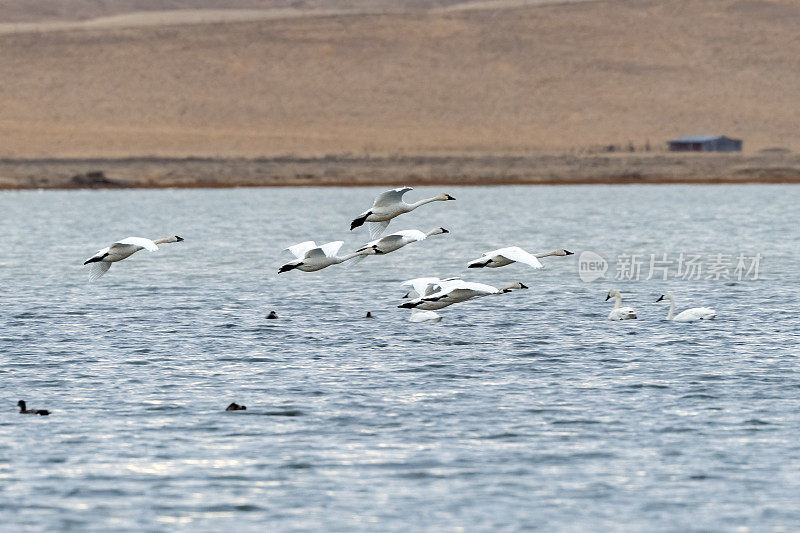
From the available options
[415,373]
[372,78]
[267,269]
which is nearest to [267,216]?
[267,269]

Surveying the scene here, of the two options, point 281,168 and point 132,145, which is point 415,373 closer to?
point 281,168

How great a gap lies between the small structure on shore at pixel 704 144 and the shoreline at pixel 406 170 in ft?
8.31

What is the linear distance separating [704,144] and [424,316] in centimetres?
14284

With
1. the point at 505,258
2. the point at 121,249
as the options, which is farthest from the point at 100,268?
the point at 505,258

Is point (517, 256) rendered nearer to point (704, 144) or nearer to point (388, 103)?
point (704, 144)

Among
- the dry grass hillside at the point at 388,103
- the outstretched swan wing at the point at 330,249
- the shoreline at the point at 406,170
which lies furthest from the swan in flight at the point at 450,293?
the dry grass hillside at the point at 388,103

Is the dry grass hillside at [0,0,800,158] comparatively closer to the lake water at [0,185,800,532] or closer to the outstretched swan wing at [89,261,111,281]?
the lake water at [0,185,800,532]

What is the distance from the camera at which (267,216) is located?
98875 mm

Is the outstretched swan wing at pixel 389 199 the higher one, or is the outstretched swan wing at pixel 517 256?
the outstretched swan wing at pixel 389 199

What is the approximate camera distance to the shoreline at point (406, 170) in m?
155

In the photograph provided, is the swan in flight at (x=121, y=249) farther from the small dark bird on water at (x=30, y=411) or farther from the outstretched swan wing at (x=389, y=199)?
the small dark bird on water at (x=30, y=411)

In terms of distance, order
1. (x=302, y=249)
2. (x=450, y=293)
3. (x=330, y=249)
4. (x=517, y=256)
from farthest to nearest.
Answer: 1. (x=302, y=249)
2. (x=330, y=249)
3. (x=450, y=293)
4. (x=517, y=256)

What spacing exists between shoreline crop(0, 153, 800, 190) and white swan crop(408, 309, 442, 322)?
11734 cm

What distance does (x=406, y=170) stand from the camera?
156625 millimetres
